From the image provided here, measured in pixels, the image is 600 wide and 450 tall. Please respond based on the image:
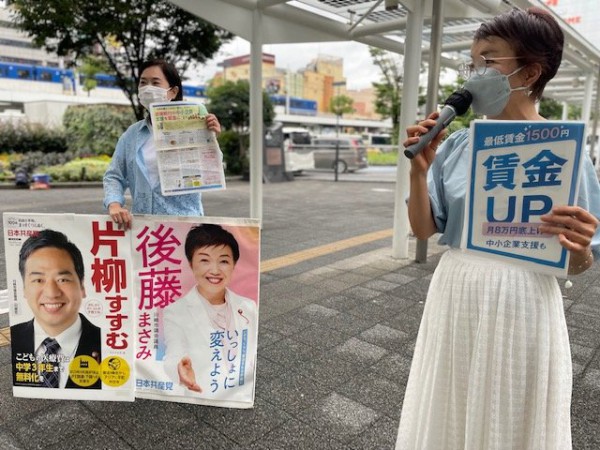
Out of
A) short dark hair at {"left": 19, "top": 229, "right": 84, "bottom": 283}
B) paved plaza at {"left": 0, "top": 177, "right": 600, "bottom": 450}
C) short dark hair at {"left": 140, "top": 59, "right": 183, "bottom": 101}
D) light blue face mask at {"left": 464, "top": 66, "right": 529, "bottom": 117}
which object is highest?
short dark hair at {"left": 140, "top": 59, "right": 183, "bottom": 101}

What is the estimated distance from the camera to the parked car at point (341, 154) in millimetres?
20047

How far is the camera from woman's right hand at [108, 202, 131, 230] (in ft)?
7.39

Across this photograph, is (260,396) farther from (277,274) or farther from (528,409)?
(277,274)

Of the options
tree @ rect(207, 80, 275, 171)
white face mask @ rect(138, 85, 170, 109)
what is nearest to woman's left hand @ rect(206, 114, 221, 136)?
white face mask @ rect(138, 85, 170, 109)

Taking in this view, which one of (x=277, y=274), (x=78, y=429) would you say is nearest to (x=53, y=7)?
(x=277, y=274)

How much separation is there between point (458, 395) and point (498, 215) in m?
0.60

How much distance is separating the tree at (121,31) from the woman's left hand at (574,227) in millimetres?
7186

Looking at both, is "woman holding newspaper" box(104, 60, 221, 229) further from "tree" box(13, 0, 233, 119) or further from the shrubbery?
the shrubbery

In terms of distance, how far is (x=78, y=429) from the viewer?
2.26m

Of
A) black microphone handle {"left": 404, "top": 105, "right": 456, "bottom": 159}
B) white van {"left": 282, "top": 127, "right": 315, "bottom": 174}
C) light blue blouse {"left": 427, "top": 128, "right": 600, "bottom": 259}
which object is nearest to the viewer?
black microphone handle {"left": 404, "top": 105, "right": 456, "bottom": 159}

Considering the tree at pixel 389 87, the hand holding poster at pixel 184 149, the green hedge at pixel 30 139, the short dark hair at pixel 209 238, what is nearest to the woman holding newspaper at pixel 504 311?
the short dark hair at pixel 209 238

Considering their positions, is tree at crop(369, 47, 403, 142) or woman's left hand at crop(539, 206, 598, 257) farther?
tree at crop(369, 47, 403, 142)

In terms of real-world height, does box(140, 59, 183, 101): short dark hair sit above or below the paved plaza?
above

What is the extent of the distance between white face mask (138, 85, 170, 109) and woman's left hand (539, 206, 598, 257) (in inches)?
78.8
